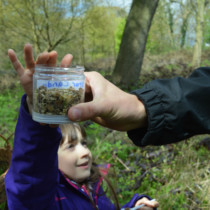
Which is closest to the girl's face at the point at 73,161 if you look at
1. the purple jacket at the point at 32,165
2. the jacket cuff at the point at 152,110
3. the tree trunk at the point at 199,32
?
the purple jacket at the point at 32,165

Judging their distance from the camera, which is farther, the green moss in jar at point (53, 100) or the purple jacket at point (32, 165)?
the purple jacket at point (32, 165)

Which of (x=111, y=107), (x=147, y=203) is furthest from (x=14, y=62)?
(x=147, y=203)

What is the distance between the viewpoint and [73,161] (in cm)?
182

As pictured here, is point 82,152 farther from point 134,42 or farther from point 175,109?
point 134,42

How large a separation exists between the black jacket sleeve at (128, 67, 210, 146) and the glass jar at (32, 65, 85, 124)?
0.45m

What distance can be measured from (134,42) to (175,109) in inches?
226

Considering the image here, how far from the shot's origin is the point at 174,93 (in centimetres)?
125

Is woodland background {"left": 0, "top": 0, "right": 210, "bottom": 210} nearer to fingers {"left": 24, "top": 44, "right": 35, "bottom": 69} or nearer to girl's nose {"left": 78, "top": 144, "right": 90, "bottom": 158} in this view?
girl's nose {"left": 78, "top": 144, "right": 90, "bottom": 158}

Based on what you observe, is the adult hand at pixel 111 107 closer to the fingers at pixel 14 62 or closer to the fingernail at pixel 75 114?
the fingernail at pixel 75 114

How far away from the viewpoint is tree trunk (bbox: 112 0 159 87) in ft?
21.4

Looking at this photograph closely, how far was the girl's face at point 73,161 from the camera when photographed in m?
1.80

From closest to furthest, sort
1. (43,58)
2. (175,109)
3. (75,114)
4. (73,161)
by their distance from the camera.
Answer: (75,114) → (43,58) → (175,109) → (73,161)

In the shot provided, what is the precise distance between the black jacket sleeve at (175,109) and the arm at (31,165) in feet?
1.76

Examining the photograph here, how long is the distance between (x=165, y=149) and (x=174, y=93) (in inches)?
86.8
